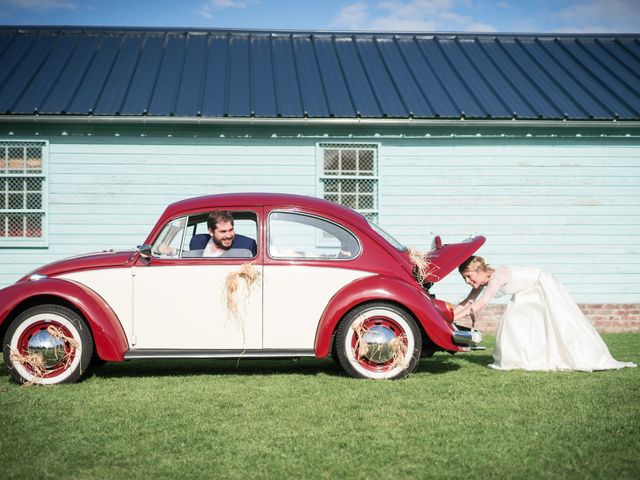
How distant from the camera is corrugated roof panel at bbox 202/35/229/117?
12.7 m

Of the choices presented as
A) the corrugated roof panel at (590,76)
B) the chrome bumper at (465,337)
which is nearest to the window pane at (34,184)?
the chrome bumper at (465,337)

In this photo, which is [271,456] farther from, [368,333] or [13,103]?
[13,103]

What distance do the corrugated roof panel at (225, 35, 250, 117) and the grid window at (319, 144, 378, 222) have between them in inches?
60.8

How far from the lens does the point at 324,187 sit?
42.5 feet

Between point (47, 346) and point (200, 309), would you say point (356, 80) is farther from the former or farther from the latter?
point (47, 346)

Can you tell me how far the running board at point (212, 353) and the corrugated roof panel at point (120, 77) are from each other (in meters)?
6.59

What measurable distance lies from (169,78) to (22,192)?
3.31 metres

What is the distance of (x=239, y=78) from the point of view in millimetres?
13727

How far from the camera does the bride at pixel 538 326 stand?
25.2ft

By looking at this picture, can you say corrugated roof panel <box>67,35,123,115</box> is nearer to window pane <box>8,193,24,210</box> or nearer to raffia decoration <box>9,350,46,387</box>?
window pane <box>8,193,24,210</box>

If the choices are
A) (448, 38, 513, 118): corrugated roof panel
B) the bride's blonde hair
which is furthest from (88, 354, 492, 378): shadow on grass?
(448, 38, 513, 118): corrugated roof panel

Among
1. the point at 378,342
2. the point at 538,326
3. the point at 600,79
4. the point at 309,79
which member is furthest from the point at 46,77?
the point at 600,79

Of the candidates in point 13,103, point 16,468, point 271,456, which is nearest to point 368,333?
point 271,456

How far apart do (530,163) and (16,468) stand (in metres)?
10.9
